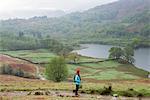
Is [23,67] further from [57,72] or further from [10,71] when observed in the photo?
[57,72]

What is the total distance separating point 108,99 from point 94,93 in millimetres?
5132

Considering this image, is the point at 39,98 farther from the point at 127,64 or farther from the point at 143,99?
the point at 127,64

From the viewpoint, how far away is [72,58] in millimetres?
188375

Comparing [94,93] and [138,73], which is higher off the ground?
[94,93]

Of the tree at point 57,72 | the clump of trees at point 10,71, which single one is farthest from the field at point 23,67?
the tree at point 57,72


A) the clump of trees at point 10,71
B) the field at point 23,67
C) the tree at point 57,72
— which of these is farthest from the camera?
the field at point 23,67

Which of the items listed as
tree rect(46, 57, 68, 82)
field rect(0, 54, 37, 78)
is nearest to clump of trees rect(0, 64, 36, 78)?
field rect(0, 54, 37, 78)

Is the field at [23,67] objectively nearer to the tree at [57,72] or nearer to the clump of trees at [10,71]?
the clump of trees at [10,71]

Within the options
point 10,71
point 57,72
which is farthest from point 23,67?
point 57,72

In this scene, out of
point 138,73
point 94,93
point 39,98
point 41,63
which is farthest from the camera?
point 41,63

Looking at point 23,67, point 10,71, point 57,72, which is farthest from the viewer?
point 23,67

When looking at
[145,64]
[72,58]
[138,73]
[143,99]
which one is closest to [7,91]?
[143,99]

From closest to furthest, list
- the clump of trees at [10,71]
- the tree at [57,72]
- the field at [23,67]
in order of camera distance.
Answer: the tree at [57,72] → the clump of trees at [10,71] → the field at [23,67]

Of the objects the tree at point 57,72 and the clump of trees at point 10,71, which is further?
the clump of trees at point 10,71
